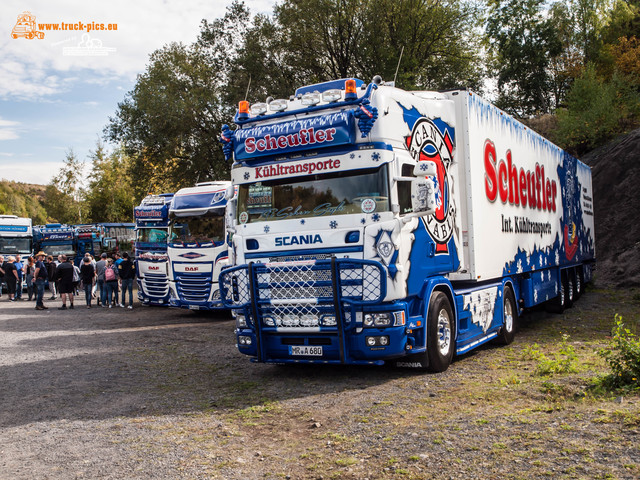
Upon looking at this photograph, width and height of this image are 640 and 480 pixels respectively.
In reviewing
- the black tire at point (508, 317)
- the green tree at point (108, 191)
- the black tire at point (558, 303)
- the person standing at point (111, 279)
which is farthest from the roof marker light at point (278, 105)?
the green tree at point (108, 191)

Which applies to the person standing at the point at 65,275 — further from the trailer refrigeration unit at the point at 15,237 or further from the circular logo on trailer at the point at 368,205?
the circular logo on trailer at the point at 368,205

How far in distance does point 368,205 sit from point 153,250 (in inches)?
512

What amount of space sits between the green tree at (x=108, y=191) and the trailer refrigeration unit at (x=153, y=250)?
124ft

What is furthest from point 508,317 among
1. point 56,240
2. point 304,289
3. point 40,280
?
point 56,240

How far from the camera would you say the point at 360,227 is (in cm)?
756

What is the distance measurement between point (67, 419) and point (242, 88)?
2388 centimetres

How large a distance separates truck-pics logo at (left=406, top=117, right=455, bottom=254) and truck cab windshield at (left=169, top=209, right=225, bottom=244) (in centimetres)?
842

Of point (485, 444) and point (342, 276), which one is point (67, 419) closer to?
point (342, 276)

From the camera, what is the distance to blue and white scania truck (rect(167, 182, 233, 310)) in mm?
16016

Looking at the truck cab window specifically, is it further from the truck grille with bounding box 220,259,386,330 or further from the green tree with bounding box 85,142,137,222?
the green tree with bounding box 85,142,137,222

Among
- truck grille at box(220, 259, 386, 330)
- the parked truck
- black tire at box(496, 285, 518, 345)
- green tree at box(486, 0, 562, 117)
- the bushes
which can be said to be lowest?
black tire at box(496, 285, 518, 345)

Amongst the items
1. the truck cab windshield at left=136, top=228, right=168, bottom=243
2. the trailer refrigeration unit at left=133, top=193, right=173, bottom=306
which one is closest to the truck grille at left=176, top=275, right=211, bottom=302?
the trailer refrigeration unit at left=133, top=193, right=173, bottom=306

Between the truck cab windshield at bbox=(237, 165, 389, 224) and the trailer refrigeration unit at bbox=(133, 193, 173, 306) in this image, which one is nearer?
the truck cab windshield at bbox=(237, 165, 389, 224)

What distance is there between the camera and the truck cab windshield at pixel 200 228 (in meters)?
16.1
